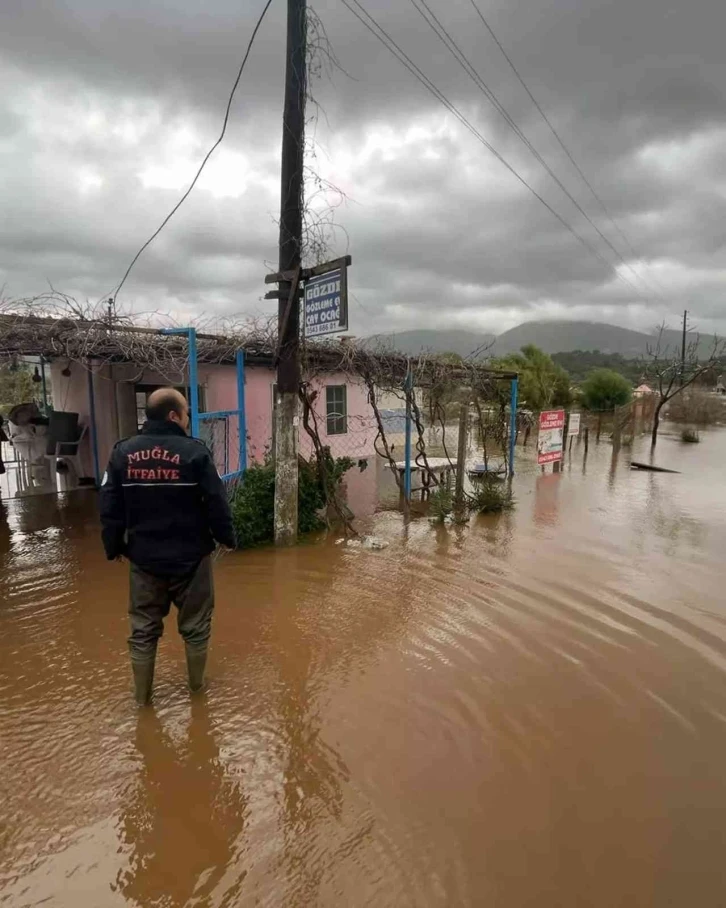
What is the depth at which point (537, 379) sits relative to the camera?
25.4m

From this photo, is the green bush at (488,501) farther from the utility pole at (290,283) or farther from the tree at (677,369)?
the tree at (677,369)

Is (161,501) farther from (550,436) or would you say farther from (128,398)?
(550,436)

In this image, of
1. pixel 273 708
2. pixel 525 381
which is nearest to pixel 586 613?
pixel 273 708

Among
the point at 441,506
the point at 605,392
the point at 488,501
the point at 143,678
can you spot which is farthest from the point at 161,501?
the point at 605,392

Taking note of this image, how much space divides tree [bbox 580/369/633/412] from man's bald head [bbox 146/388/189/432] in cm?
3362

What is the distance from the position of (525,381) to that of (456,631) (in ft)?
72.5

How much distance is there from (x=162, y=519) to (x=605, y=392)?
1371 inches

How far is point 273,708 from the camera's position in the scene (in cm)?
308

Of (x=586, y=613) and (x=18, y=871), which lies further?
(x=586, y=613)

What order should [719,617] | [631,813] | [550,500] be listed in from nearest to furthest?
1. [631,813]
2. [719,617]
3. [550,500]

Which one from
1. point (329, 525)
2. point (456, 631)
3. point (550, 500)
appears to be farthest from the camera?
point (550, 500)

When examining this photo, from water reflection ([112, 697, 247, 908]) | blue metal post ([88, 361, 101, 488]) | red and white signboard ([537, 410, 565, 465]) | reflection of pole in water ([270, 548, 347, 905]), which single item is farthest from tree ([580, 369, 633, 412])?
water reflection ([112, 697, 247, 908])

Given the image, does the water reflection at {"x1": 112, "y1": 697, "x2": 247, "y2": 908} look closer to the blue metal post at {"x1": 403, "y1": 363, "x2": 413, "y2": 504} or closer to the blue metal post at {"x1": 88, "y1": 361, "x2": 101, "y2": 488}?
the blue metal post at {"x1": 403, "y1": 363, "x2": 413, "y2": 504}

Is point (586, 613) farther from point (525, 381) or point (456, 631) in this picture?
point (525, 381)
